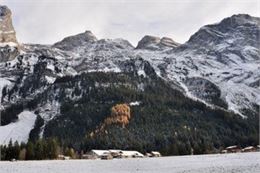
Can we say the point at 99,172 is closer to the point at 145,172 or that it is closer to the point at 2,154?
the point at 145,172

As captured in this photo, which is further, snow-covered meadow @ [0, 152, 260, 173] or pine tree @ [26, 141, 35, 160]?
pine tree @ [26, 141, 35, 160]

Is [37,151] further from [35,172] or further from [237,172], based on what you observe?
[237,172]

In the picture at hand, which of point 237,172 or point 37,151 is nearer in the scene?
point 237,172

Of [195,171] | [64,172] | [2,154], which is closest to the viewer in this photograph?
[195,171]

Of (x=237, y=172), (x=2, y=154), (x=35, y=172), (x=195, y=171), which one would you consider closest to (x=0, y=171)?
(x=35, y=172)

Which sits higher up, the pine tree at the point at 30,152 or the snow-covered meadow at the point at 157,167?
the pine tree at the point at 30,152

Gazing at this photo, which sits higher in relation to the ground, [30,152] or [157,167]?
[30,152]

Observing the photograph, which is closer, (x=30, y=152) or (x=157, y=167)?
(x=157, y=167)

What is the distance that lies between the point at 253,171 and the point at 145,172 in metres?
19.5

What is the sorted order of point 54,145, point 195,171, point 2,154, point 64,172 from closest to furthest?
point 195,171
point 64,172
point 2,154
point 54,145

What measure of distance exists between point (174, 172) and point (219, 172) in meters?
8.82

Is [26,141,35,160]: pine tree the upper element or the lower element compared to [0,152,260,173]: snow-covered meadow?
upper

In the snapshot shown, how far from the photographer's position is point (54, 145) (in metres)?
185

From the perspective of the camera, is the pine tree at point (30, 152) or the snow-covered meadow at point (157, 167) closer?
the snow-covered meadow at point (157, 167)
